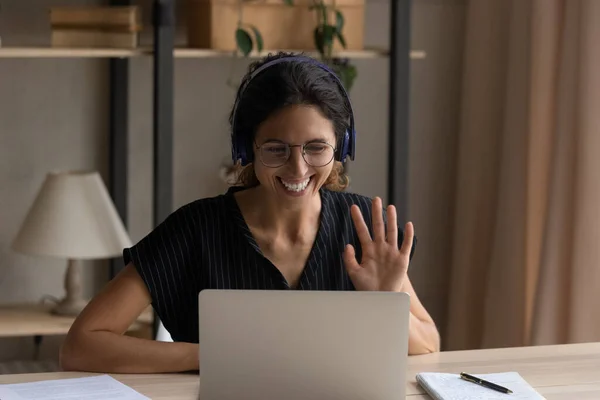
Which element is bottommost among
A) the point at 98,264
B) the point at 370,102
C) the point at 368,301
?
the point at 98,264

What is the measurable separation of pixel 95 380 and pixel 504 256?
181 cm

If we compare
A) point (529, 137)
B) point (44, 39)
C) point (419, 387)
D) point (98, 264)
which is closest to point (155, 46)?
point (44, 39)

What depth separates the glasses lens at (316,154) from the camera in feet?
6.21

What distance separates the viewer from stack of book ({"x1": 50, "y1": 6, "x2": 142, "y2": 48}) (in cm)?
288

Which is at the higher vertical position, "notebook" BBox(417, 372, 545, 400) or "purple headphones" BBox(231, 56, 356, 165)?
"purple headphones" BBox(231, 56, 356, 165)

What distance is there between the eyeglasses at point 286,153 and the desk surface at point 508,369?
0.41 metres

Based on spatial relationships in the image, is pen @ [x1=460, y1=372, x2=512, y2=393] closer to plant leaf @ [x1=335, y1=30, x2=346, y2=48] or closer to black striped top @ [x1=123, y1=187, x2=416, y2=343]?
black striped top @ [x1=123, y1=187, x2=416, y2=343]

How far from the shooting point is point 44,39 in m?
3.18

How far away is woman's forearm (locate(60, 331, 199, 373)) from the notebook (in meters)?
0.42

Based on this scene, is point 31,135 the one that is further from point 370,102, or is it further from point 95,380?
point 95,380

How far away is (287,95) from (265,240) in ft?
1.01

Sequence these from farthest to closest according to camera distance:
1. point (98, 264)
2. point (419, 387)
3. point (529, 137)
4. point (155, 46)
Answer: point (98, 264)
point (529, 137)
point (155, 46)
point (419, 387)

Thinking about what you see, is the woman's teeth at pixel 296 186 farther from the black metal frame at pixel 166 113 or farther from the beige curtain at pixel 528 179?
the beige curtain at pixel 528 179

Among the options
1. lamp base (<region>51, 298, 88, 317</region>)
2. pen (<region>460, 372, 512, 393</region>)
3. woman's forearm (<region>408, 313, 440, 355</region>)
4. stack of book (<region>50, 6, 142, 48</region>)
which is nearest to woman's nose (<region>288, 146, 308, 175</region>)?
woman's forearm (<region>408, 313, 440, 355</region>)
